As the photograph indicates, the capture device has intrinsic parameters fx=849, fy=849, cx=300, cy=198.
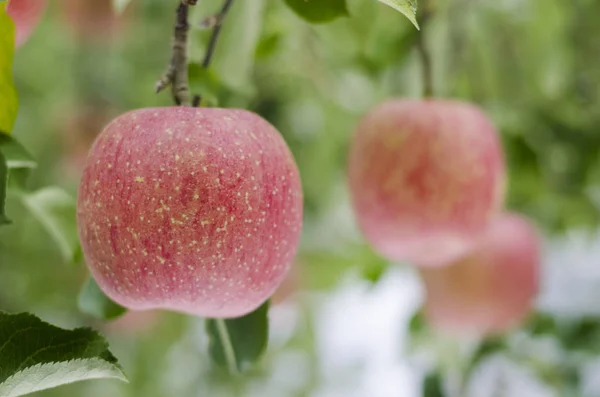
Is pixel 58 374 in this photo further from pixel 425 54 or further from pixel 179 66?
pixel 425 54

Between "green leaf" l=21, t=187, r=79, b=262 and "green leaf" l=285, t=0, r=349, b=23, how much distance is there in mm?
200

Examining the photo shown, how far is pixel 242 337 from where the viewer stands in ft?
1.62

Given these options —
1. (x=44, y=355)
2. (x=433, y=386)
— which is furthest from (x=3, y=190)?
(x=433, y=386)

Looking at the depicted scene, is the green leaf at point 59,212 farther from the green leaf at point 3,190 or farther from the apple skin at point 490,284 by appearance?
the apple skin at point 490,284

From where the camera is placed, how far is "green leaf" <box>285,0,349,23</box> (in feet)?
1.71

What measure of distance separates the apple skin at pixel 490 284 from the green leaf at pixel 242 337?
17.2 inches

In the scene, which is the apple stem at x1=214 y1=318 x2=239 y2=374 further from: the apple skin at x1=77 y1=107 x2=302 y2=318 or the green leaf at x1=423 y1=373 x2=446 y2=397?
the green leaf at x1=423 y1=373 x2=446 y2=397

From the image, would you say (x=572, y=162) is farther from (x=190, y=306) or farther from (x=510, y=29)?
(x=190, y=306)

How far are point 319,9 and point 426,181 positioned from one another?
0.18 m

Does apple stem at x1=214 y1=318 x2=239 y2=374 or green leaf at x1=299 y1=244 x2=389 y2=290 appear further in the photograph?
green leaf at x1=299 y1=244 x2=389 y2=290

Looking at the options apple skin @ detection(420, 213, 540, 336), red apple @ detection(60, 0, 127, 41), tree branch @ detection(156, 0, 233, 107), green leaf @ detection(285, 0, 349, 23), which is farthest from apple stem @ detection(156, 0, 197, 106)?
red apple @ detection(60, 0, 127, 41)

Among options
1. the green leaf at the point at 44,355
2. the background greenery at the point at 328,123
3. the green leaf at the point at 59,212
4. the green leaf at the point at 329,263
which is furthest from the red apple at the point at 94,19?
the green leaf at the point at 44,355

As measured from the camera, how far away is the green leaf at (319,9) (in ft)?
1.71

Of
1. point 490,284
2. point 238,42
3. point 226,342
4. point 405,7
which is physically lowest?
point 490,284
